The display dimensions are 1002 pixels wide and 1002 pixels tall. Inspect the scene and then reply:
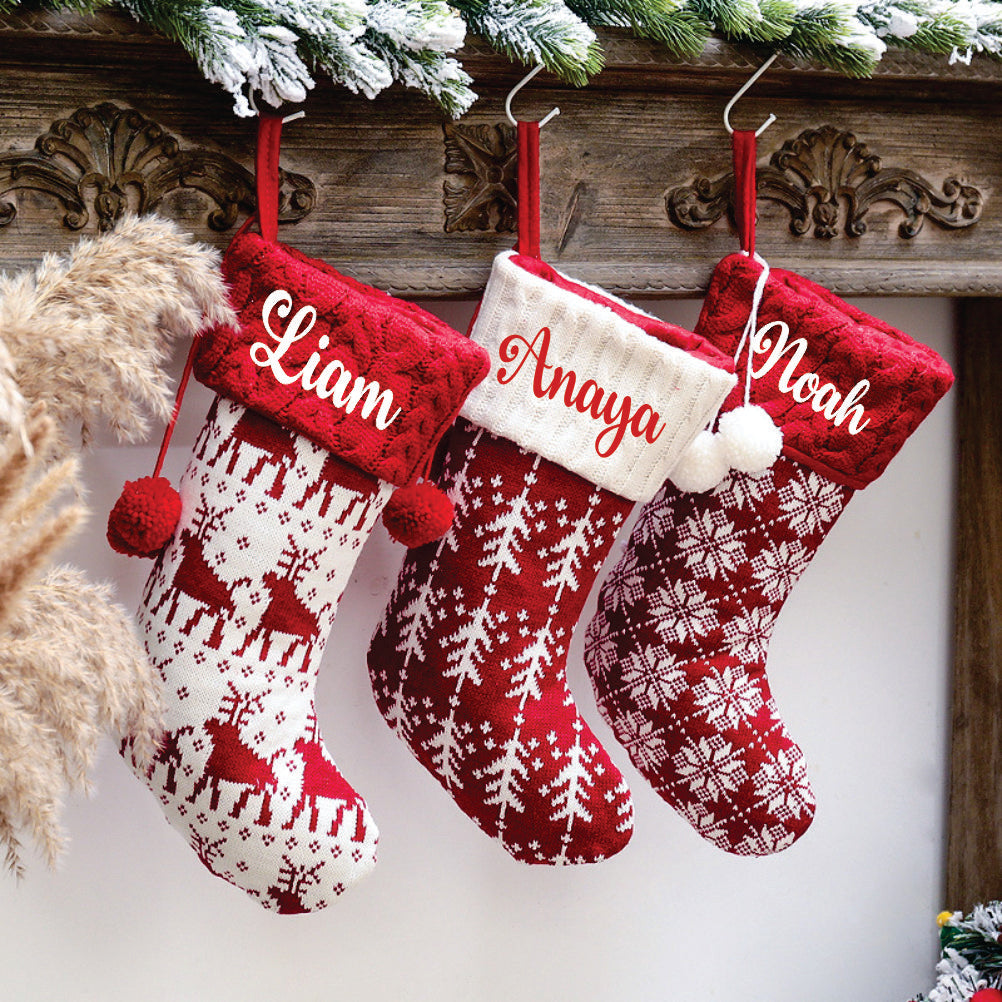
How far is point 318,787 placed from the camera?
1.00 metres

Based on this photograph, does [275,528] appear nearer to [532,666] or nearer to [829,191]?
[532,666]

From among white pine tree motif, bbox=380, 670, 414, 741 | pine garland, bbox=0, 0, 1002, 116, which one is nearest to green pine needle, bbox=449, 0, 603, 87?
pine garland, bbox=0, 0, 1002, 116

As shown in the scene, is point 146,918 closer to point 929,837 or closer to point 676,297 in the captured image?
point 676,297

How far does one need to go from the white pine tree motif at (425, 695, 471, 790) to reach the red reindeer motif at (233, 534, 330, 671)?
0.17 meters

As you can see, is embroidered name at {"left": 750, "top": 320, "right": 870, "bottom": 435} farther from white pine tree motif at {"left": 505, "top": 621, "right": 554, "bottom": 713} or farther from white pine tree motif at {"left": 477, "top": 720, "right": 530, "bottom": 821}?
white pine tree motif at {"left": 477, "top": 720, "right": 530, "bottom": 821}

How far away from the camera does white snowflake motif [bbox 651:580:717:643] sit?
1150 millimetres

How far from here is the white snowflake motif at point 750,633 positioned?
1172 millimetres

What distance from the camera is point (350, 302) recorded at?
945 millimetres

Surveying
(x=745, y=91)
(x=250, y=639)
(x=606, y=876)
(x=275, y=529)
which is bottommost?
(x=606, y=876)

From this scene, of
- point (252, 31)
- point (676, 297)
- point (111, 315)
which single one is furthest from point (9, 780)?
point (676, 297)

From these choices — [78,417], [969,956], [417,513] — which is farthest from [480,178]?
[969,956]

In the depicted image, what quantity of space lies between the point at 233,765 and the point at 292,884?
125mm

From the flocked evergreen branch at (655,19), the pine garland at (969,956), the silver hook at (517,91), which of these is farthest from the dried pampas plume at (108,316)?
the pine garland at (969,956)

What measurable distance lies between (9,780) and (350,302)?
0.47 meters
